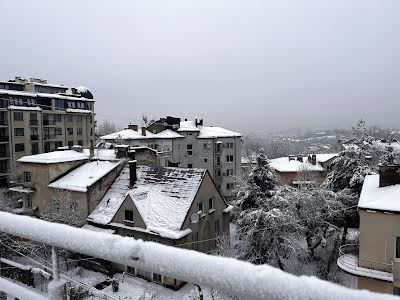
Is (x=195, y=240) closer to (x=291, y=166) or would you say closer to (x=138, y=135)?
(x=138, y=135)

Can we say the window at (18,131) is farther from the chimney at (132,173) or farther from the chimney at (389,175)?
the chimney at (389,175)

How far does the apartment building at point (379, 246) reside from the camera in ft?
39.5

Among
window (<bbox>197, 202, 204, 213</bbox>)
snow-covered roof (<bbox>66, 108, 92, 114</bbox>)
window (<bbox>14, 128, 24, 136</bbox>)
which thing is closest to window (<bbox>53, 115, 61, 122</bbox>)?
snow-covered roof (<bbox>66, 108, 92, 114</bbox>)

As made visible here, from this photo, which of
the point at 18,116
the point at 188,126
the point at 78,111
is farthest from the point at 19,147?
the point at 188,126

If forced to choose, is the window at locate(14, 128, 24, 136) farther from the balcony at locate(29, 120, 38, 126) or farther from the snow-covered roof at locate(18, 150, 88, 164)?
the snow-covered roof at locate(18, 150, 88, 164)

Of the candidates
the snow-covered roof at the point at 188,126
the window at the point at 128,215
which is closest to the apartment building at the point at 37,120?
the snow-covered roof at the point at 188,126

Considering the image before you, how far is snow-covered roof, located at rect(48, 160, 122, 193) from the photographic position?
23469mm

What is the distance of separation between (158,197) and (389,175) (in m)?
13.4

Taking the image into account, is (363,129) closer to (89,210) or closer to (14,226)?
(89,210)

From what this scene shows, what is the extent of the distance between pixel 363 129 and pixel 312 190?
11.1 meters

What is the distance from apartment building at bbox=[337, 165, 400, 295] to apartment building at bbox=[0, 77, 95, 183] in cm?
3728

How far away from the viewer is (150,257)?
60.7 inches

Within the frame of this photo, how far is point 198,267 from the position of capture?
142cm

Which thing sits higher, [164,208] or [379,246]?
[379,246]
